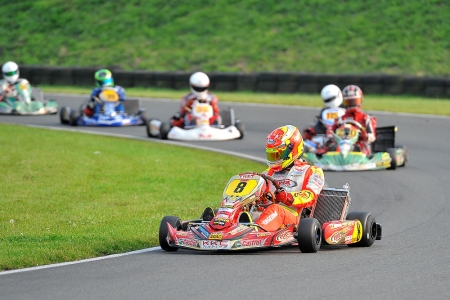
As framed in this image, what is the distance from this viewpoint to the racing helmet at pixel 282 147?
27.7 ft

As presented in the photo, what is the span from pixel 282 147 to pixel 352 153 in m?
5.77

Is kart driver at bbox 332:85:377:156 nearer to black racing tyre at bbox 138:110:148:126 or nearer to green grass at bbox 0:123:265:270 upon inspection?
green grass at bbox 0:123:265:270

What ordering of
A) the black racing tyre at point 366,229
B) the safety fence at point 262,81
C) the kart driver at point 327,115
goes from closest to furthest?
the black racing tyre at point 366,229, the kart driver at point 327,115, the safety fence at point 262,81

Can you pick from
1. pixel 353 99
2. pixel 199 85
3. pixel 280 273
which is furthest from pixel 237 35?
pixel 280 273

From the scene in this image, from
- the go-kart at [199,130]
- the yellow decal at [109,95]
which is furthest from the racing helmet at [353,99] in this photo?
the yellow decal at [109,95]

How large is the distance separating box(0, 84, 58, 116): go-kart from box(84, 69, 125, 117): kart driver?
2.26 metres

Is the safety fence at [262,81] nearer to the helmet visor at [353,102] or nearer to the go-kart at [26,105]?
the go-kart at [26,105]

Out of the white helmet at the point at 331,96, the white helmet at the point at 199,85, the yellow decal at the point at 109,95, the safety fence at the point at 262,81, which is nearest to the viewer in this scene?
the white helmet at the point at 331,96

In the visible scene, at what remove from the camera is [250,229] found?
25.2 ft

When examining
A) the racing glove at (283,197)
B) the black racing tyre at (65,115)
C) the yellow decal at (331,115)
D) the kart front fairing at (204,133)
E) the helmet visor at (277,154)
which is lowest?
the kart front fairing at (204,133)

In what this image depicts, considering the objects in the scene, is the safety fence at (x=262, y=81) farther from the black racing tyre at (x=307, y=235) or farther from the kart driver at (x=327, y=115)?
the black racing tyre at (x=307, y=235)

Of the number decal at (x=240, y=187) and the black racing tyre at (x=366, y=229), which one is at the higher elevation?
the number decal at (x=240, y=187)

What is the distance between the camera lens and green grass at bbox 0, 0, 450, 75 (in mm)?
29703

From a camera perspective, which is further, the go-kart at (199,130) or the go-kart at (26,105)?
the go-kart at (26,105)
